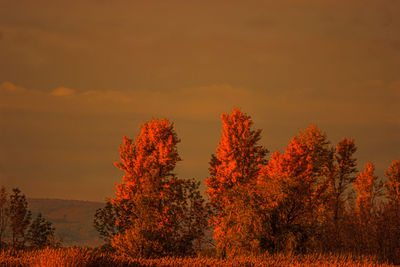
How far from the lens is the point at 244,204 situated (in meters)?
38.6

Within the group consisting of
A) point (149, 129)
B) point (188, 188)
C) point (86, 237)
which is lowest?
point (86, 237)

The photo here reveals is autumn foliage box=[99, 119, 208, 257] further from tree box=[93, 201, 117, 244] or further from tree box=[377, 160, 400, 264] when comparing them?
tree box=[377, 160, 400, 264]

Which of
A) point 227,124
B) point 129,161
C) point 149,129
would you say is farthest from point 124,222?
point 227,124

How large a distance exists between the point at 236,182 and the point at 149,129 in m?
9.81

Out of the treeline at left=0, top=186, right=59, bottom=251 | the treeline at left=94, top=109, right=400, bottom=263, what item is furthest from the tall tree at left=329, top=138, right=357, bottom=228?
the treeline at left=0, top=186, right=59, bottom=251

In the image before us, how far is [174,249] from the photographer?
37.8 m

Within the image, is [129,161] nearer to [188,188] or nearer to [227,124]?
[188,188]

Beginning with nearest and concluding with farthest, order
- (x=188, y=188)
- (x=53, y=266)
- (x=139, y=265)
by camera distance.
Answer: (x=53, y=266) < (x=139, y=265) < (x=188, y=188)

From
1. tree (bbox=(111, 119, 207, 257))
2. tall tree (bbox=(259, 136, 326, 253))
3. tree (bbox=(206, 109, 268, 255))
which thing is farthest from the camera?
tree (bbox=(206, 109, 268, 255))

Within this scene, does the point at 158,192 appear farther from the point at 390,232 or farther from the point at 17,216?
the point at 390,232

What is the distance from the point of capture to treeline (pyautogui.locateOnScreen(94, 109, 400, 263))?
37.3m

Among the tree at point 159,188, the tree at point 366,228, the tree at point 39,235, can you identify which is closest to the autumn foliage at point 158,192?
the tree at point 159,188

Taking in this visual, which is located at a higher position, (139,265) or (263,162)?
(263,162)

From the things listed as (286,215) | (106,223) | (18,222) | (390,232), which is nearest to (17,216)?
(18,222)
